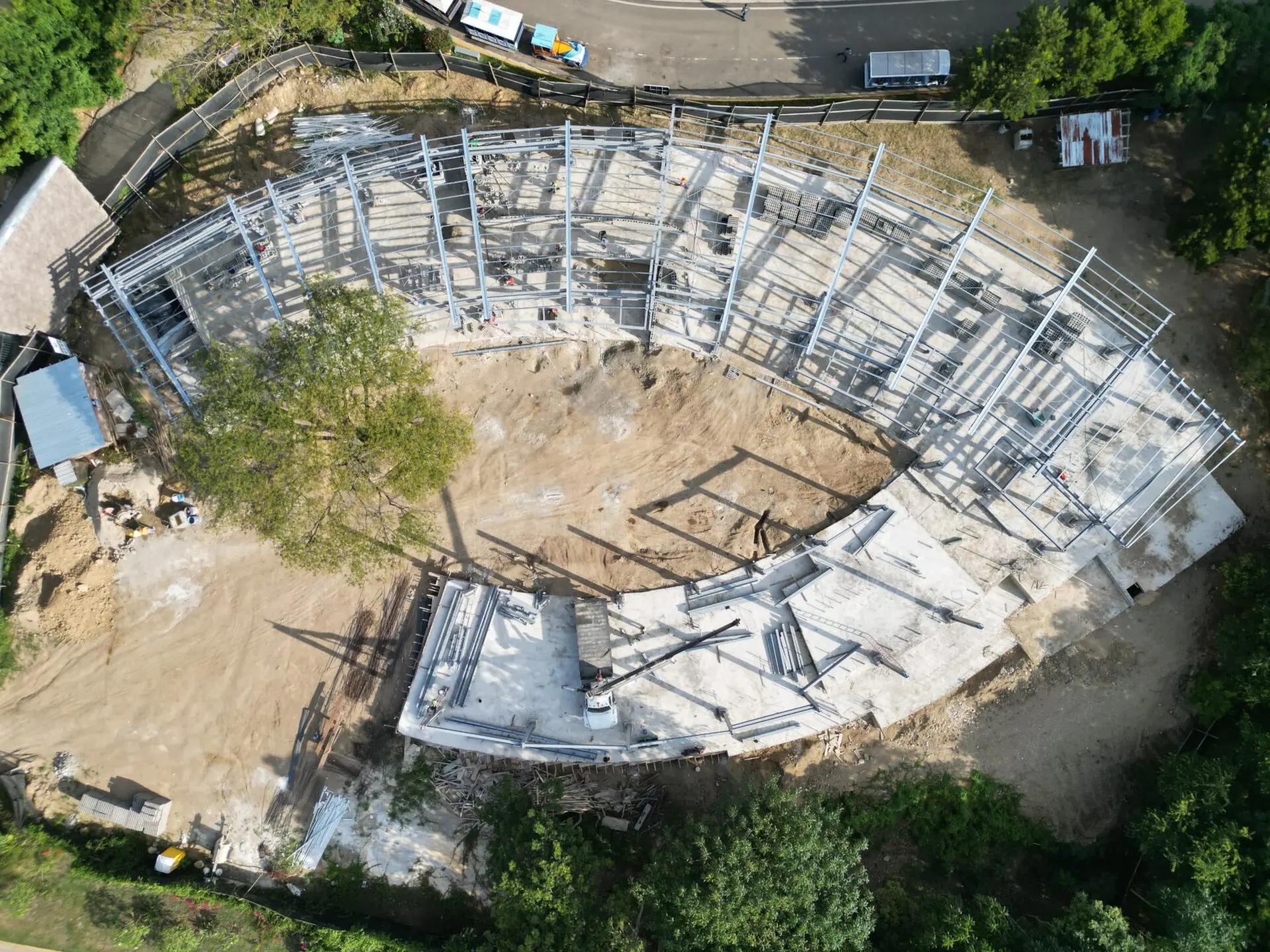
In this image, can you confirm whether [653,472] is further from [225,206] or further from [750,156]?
[225,206]

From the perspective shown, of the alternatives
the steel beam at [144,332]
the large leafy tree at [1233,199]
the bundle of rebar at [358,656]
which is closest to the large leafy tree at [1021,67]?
the large leafy tree at [1233,199]

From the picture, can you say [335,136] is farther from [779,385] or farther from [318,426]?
[779,385]

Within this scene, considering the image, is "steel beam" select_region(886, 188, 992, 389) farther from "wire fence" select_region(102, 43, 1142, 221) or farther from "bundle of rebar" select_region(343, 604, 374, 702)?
"bundle of rebar" select_region(343, 604, 374, 702)

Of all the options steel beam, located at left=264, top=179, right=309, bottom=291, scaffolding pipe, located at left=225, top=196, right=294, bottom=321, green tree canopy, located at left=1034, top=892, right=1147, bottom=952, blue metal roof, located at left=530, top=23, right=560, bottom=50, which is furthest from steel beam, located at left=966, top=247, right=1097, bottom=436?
scaffolding pipe, located at left=225, top=196, right=294, bottom=321

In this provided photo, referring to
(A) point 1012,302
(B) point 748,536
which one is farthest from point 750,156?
(B) point 748,536

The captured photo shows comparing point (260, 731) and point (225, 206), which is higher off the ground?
point (225, 206)
